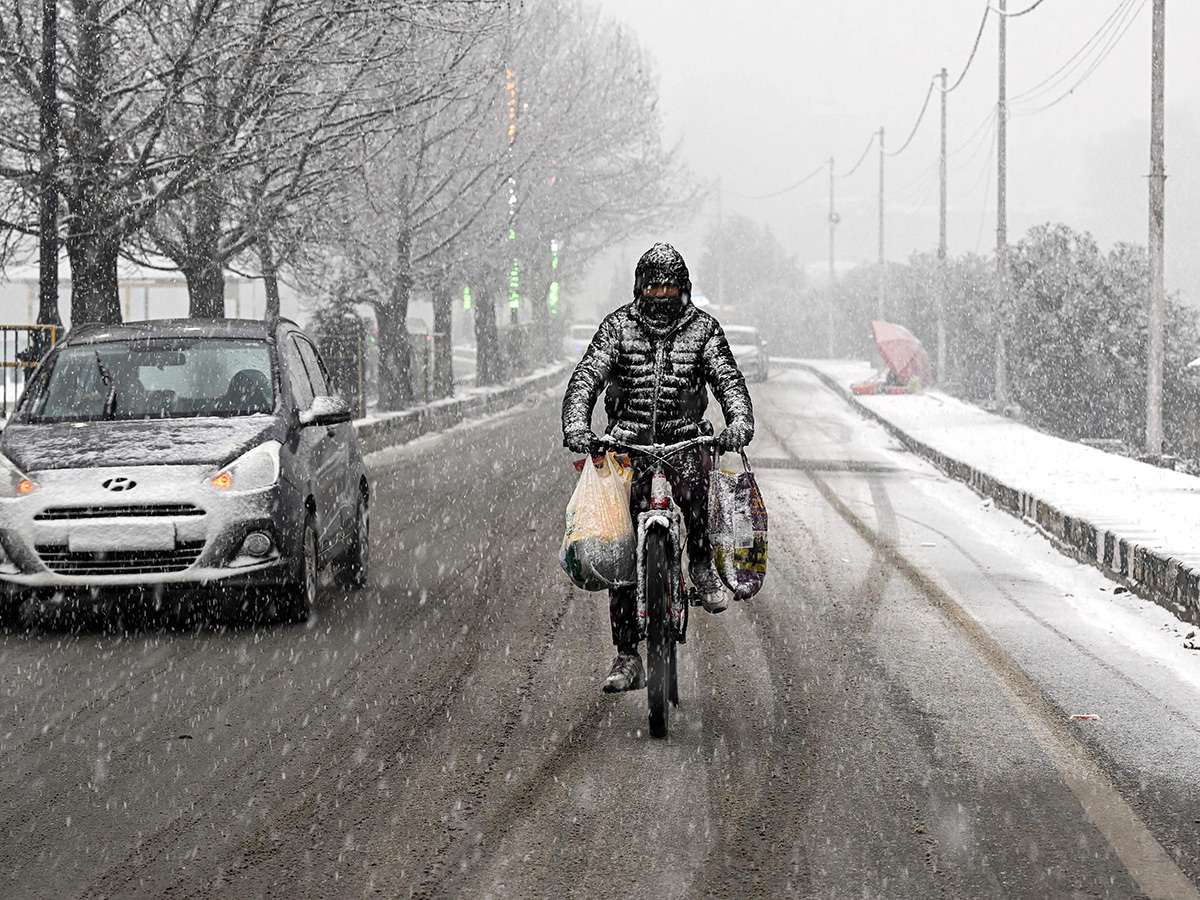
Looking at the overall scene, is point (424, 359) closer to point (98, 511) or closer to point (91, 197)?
point (91, 197)

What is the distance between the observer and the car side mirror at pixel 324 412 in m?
8.42

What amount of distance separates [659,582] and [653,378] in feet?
2.86

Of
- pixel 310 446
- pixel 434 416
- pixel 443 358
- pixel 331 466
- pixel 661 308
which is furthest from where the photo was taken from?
pixel 443 358

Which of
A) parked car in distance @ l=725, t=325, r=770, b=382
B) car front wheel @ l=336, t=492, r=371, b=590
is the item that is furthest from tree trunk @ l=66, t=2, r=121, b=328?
parked car in distance @ l=725, t=325, r=770, b=382

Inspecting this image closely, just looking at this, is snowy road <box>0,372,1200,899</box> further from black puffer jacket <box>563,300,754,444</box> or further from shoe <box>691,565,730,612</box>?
black puffer jacket <box>563,300,754,444</box>

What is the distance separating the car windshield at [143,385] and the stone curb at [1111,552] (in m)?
5.28

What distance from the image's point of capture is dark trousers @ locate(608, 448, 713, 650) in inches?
238

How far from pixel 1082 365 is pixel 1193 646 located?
25.6 meters

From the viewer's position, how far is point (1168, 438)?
3080cm

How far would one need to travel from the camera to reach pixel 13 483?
306 inches

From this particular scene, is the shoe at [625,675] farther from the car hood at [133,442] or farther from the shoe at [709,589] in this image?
the car hood at [133,442]

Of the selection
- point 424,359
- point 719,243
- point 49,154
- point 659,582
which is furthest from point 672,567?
point 719,243

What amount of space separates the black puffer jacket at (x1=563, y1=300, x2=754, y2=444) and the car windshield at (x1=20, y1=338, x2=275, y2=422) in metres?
3.14

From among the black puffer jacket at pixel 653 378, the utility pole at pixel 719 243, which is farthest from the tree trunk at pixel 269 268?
the utility pole at pixel 719 243
